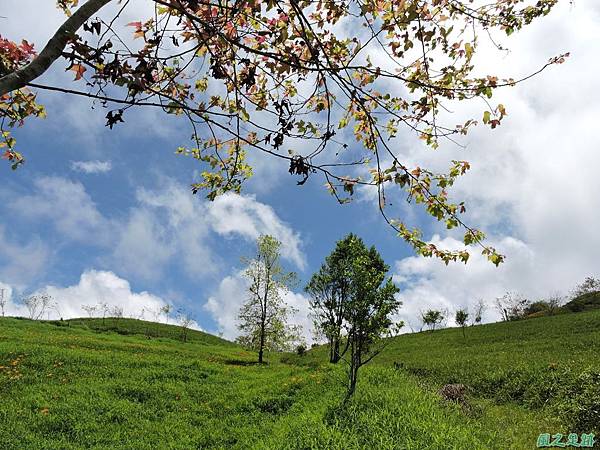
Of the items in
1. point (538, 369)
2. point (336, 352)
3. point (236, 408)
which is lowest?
point (236, 408)

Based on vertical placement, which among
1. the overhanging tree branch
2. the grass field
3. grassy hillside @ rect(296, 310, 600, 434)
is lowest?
the grass field

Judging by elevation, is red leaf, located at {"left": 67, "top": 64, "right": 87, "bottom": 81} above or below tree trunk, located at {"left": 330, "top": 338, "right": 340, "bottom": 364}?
above

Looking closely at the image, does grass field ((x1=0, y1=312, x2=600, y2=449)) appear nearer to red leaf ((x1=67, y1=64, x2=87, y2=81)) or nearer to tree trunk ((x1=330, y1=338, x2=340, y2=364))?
tree trunk ((x1=330, y1=338, x2=340, y2=364))

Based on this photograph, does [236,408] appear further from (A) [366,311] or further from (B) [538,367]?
(B) [538,367]

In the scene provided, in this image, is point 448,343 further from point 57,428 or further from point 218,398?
point 57,428

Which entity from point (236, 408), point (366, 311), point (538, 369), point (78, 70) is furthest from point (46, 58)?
point (538, 369)

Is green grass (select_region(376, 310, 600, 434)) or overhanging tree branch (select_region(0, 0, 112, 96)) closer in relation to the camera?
overhanging tree branch (select_region(0, 0, 112, 96))

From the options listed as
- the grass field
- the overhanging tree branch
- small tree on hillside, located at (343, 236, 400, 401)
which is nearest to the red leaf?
the overhanging tree branch

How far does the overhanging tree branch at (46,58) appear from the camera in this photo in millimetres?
2846

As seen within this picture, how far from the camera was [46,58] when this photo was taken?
9.37 feet

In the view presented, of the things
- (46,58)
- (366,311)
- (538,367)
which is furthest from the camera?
(538,367)

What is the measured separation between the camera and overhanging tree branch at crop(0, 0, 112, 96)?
2.85 meters

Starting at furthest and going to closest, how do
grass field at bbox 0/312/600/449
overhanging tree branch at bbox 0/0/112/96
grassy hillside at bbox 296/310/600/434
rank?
grassy hillside at bbox 296/310/600/434 < grass field at bbox 0/312/600/449 < overhanging tree branch at bbox 0/0/112/96

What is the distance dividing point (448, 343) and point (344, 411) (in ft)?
117
